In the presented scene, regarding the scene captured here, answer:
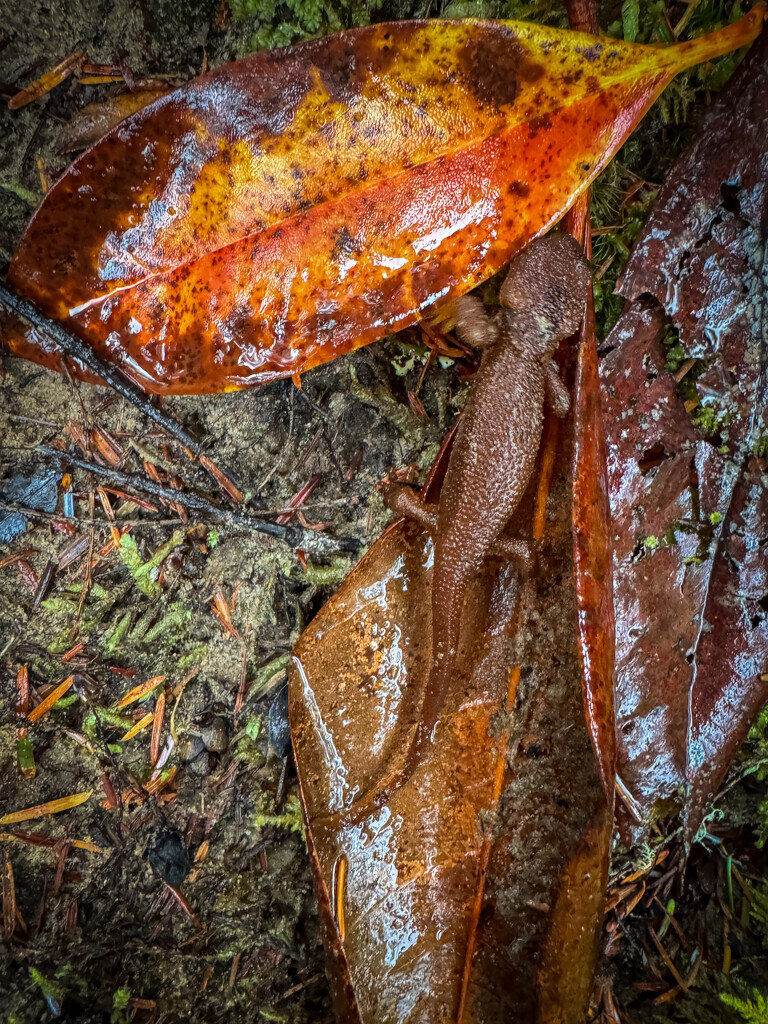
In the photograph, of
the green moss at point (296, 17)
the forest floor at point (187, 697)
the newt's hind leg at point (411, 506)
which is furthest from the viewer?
the forest floor at point (187, 697)

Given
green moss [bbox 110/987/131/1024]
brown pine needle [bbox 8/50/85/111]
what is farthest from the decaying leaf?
green moss [bbox 110/987/131/1024]

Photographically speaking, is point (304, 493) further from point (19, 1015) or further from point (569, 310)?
point (19, 1015)

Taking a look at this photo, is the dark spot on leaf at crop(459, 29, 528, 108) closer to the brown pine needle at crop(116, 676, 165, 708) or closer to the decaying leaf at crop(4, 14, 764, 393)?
the decaying leaf at crop(4, 14, 764, 393)

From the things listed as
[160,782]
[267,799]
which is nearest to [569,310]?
[267,799]

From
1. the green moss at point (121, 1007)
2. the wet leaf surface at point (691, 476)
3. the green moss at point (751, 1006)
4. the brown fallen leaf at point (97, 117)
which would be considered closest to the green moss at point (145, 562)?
the brown fallen leaf at point (97, 117)

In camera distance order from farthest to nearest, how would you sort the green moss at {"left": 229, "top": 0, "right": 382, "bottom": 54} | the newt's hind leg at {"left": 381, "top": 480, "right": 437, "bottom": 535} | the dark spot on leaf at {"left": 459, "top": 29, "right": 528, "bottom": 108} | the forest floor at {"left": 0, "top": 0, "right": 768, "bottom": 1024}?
the forest floor at {"left": 0, "top": 0, "right": 768, "bottom": 1024} < the newt's hind leg at {"left": 381, "top": 480, "right": 437, "bottom": 535} < the green moss at {"left": 229, "top": 0, "right": 382, "bottom": 54} < the dark spot on leaf at {"left": 459, "top": 29, "right": 528, "bottom": 108}

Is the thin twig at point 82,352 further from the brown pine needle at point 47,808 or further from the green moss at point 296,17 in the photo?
the brown pine needle at point 47,808
